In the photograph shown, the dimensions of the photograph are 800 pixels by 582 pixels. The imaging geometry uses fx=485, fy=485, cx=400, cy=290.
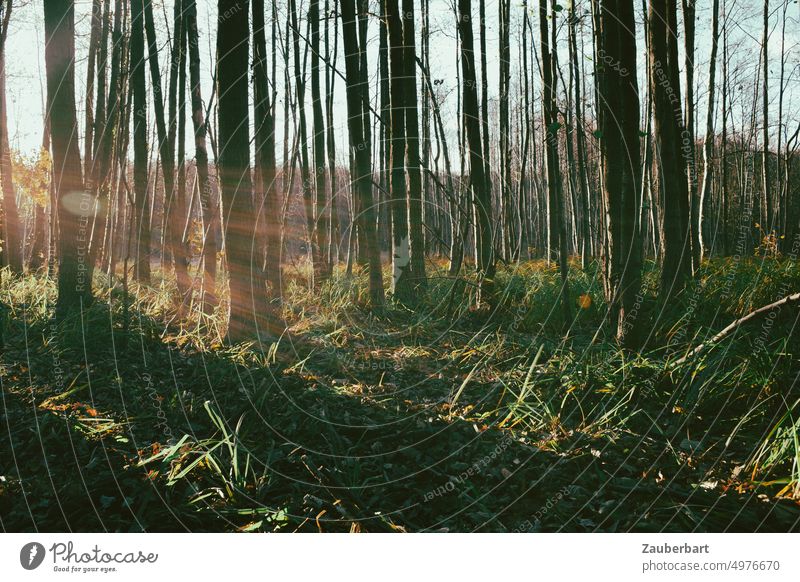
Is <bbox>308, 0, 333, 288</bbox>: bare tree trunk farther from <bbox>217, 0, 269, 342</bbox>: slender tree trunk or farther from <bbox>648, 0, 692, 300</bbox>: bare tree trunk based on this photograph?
<bbox>648, 0, 692, 300</bbox>: bare tree trunk

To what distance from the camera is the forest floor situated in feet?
7.11

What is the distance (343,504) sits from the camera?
2.26m

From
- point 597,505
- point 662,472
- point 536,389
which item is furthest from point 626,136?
point 597,505

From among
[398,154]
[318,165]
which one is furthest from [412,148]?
[318,165]

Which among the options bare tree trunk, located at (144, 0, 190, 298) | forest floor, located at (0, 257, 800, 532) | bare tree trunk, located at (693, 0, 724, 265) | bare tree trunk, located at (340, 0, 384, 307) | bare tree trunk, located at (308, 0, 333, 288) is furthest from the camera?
bare tree trunk, located at (693, 0, 724, 265)

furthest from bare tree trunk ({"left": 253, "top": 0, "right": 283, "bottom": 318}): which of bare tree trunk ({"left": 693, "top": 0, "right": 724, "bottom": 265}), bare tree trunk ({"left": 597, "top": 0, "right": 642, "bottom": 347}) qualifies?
bare tree trunk ({"left": 693, "top": 0, "right": 724, "bottom": 265})

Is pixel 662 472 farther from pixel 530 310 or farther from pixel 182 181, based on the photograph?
pixel 182 181

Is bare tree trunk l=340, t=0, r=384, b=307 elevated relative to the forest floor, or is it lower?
elevated
